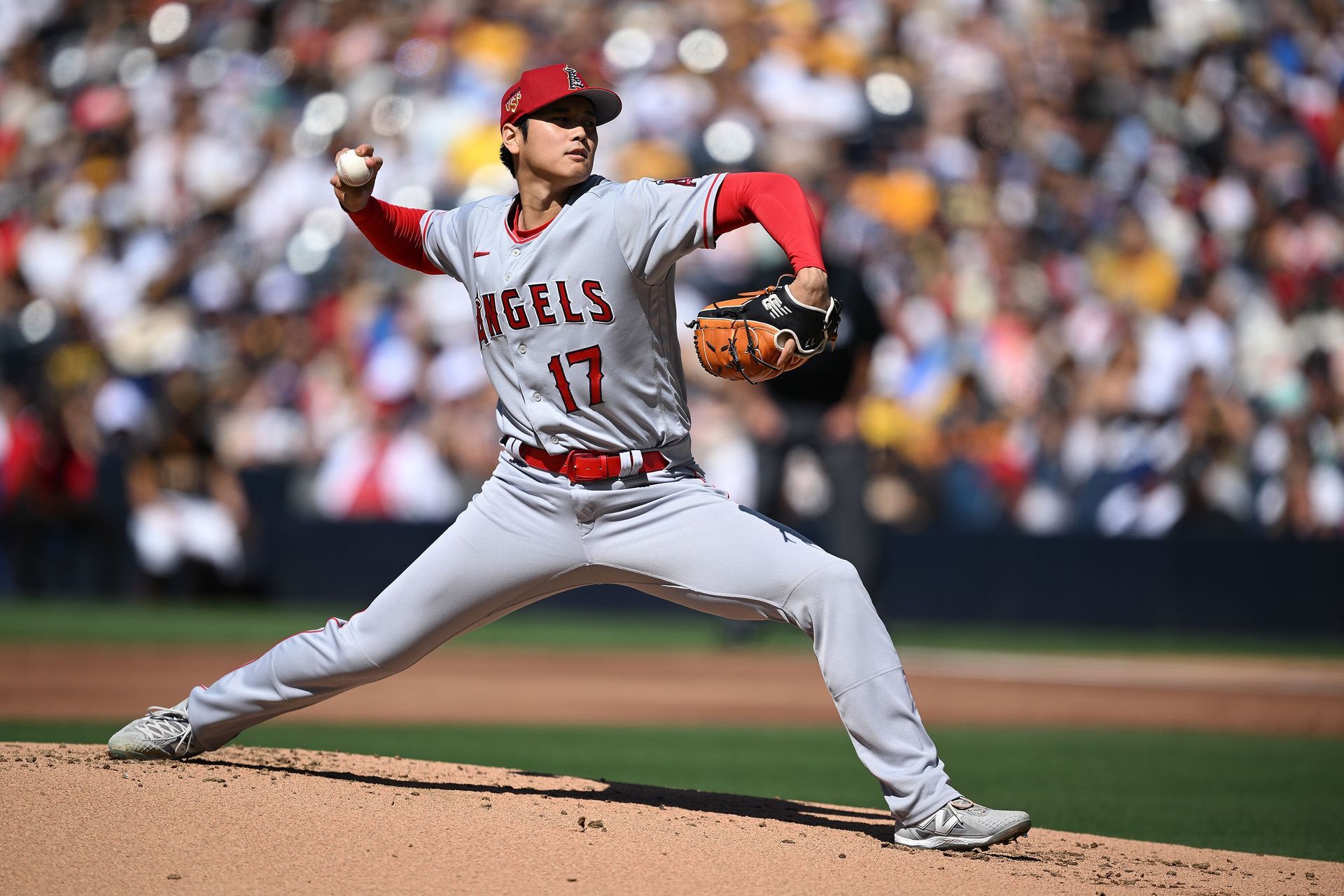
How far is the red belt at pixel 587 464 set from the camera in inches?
158

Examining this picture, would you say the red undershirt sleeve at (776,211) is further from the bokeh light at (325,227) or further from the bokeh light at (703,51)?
the bokeh light at (703,51)

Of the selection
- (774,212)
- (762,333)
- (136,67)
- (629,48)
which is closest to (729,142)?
(629,48)

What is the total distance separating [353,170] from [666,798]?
6.44ft

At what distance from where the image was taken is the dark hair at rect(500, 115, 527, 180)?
4.13m

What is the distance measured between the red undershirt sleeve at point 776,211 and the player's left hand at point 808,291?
33 mm

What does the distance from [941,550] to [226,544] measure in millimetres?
5508

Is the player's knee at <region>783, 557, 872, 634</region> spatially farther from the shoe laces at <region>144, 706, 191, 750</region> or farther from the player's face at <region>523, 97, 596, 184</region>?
the shoe laces at <region>144, 706, 191, 750</region>

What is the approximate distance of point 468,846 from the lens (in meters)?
3.65

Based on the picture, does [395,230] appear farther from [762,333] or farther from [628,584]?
[762,333]

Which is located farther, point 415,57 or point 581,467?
point 415,57

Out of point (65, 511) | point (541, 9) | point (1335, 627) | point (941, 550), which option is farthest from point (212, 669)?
point (541, 9)

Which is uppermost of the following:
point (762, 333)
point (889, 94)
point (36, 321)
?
point (889, 94)

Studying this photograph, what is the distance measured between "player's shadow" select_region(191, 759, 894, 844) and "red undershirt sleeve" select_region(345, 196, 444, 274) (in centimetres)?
147

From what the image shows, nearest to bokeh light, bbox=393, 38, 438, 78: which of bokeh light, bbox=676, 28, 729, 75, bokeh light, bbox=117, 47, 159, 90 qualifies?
bokeh light, bbox=676, 28, 729, 75
